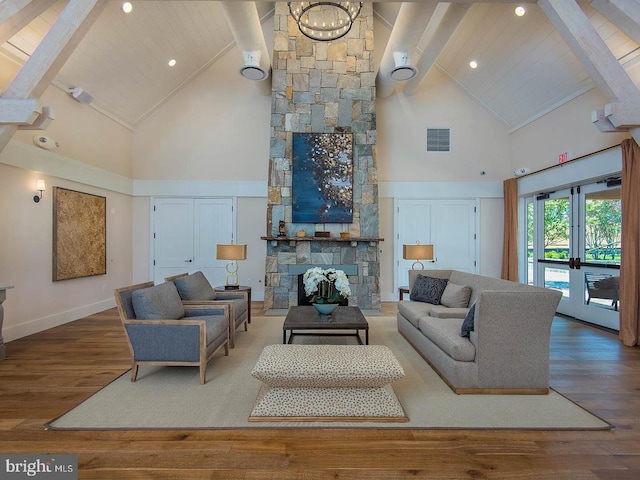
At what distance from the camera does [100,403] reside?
8.47ft

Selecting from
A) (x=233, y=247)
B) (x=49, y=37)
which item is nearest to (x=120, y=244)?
(x=233, y=247)

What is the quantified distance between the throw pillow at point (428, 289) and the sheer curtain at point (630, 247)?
221 cm

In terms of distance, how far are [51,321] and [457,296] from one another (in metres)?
5.72

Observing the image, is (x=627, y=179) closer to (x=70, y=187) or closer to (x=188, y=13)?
(x=188, y=13)

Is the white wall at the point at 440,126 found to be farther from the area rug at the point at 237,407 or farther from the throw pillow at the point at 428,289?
the area rug at the point at 237,407

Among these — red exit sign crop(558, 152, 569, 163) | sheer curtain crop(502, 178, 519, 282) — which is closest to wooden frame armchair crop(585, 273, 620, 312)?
sheer curtain crop(502, 178, 519, 282)

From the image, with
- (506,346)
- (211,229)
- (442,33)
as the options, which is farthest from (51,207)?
(442,33)

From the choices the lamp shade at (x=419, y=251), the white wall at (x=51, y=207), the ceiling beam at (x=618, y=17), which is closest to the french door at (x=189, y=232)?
the white wall at (x=51, y=207)

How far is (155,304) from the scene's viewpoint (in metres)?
3.20

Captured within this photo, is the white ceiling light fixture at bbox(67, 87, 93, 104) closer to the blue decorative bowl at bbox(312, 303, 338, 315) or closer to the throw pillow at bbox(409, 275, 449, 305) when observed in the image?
the blue decorative bowl at bbox(312, 303, 338, 315)

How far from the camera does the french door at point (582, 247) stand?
486cm

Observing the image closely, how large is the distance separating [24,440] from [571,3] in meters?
5.91

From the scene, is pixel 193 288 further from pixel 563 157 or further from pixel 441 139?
pixel 563 157

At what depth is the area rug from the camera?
229 cm
